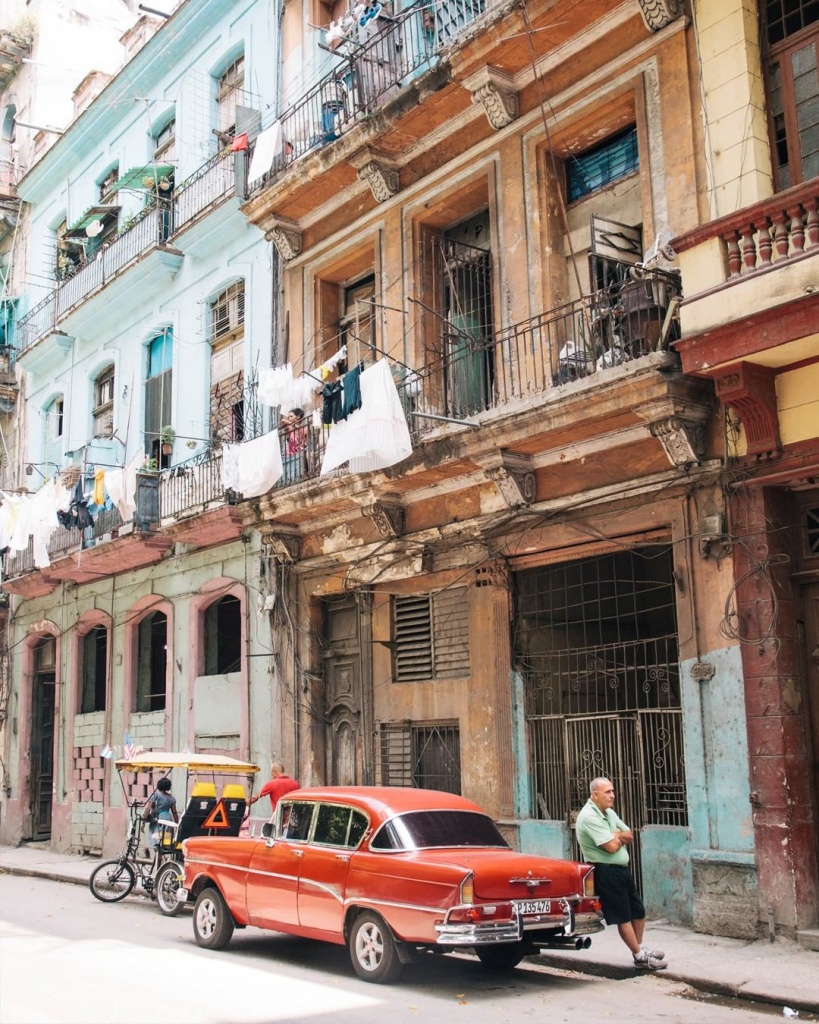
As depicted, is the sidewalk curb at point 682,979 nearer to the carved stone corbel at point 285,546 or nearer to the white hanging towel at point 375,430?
the white hanging towel at point 375,430

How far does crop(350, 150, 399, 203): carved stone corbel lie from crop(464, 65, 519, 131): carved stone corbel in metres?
1.78

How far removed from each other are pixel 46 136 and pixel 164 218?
9078mm

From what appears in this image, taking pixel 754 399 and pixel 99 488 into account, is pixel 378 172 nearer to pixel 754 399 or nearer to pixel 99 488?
pixel 754 399

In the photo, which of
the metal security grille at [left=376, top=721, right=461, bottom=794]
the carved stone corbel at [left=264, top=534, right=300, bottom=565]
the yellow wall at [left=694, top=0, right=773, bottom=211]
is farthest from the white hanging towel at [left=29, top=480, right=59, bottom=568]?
the yellow wall at [left=694, top=0, right=773, bottom=211]

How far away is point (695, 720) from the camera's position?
406 inches

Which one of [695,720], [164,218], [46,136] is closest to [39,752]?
[164,218]

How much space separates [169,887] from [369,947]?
501 centimetres

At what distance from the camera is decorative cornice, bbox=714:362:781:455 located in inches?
382

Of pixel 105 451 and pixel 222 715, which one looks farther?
pixel 105 451

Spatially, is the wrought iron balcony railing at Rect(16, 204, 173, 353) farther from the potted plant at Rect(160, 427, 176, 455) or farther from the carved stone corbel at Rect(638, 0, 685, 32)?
the carved stone corbel at Rect(638, 0, 685, 32)

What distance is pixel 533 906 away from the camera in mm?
8016

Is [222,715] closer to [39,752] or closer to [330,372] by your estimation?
[330,372]

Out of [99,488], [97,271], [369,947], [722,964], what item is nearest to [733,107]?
[722,964]

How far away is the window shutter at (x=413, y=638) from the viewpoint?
14.1 meters
